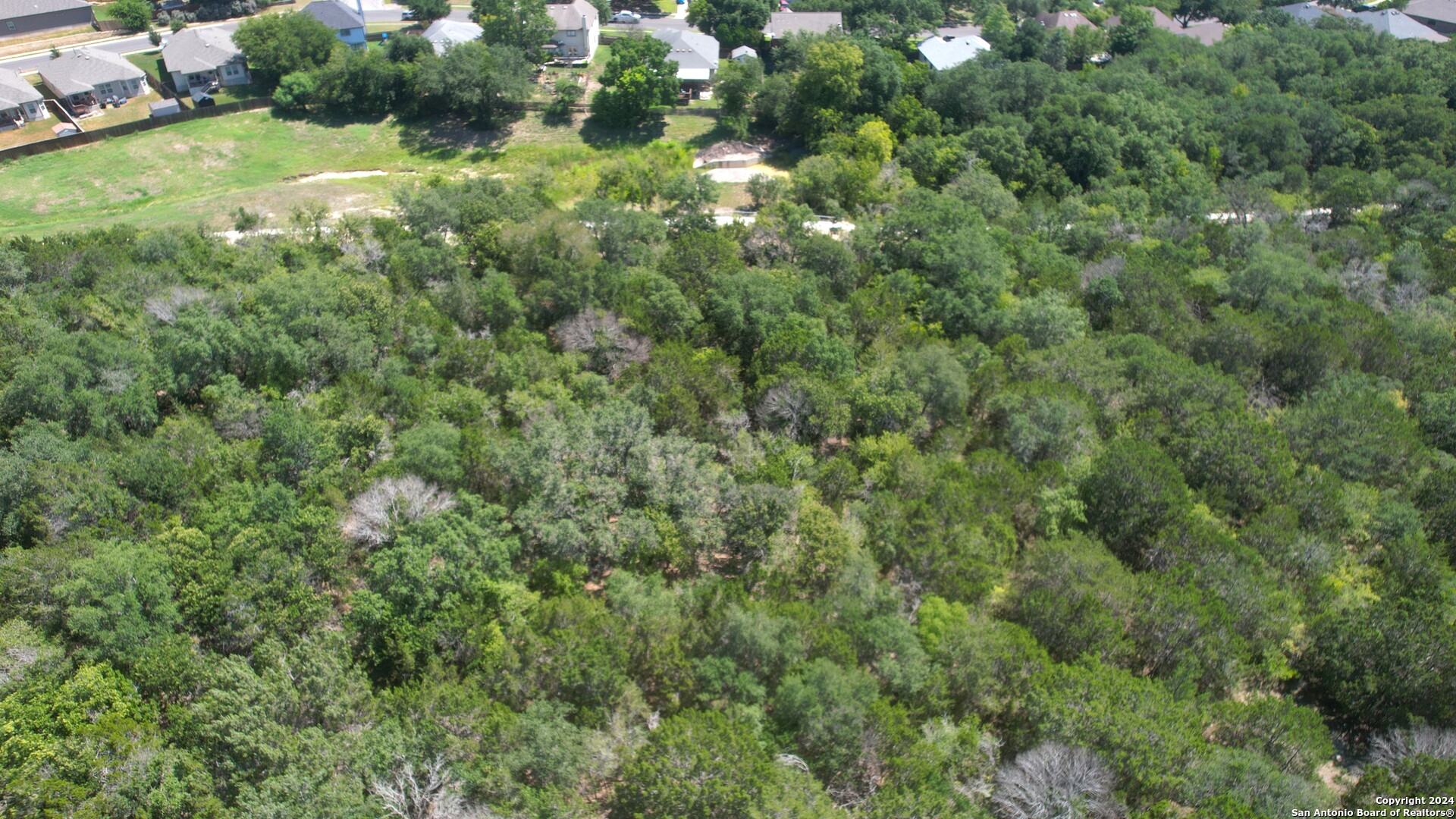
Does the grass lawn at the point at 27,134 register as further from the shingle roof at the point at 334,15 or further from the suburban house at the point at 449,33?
the suburban house at the point at 449,33

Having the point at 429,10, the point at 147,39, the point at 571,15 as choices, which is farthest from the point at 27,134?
the point at 571,15

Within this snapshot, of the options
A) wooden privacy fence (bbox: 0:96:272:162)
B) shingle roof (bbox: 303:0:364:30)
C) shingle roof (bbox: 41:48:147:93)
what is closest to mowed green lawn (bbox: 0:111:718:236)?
wooden privacy fence (bbox: 0:96:272:162)

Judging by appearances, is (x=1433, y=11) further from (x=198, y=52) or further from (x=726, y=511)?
(x=198, y=52)

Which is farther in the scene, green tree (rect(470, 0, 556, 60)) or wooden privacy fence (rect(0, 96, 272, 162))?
green tree (rect(470, 0, 556, 60))

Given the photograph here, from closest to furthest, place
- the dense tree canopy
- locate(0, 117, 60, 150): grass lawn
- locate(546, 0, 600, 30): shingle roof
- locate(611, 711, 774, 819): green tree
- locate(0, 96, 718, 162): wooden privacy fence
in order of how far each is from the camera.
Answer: locate(611, 711, 774, 819): green tree, the dense tree canopy, locate(0, 96, 718, 162): wooden privacy fence, locate(0, 117, 60, 150): grass lawn, locate(546, 0, 600, 30): shingle roof

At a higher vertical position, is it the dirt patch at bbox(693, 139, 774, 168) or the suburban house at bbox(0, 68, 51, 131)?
the suburban house at bbox(0, 68, 51, 131)

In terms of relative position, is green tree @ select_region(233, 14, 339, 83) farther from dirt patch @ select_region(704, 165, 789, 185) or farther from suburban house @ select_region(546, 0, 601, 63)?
dirt patch @ select_region(704, 165, 789, 185)
